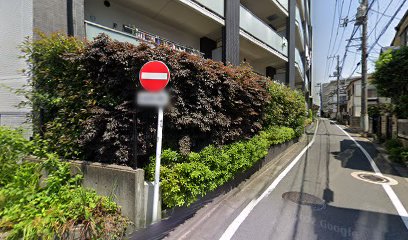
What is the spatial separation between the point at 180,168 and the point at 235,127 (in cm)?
243

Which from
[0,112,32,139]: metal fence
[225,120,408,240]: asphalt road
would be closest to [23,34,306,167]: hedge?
[0,112,32,139]: metal fence

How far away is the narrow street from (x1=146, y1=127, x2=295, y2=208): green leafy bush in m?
0.57

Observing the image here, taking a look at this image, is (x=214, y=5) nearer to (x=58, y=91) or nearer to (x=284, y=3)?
(x=58, y=91)

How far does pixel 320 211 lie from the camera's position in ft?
14.4

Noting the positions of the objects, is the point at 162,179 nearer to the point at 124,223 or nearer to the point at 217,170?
the point at 124,223

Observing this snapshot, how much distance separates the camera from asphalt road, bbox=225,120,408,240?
3.60m

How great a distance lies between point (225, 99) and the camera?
5398 millimetres

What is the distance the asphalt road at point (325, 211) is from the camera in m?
3.60

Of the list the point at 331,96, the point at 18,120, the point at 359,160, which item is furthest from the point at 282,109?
the point at 331,96

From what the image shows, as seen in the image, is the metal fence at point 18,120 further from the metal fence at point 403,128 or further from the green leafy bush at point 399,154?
the metal fence at point 403,128

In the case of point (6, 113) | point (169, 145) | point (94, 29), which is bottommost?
point (169, 145)

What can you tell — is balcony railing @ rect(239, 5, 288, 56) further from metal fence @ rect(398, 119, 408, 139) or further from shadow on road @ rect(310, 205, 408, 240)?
shadow on road @ rect(310, 205, 408, 240)

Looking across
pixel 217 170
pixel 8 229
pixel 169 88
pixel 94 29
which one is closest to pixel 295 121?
pixel 217 170

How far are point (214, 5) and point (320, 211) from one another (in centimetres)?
819
